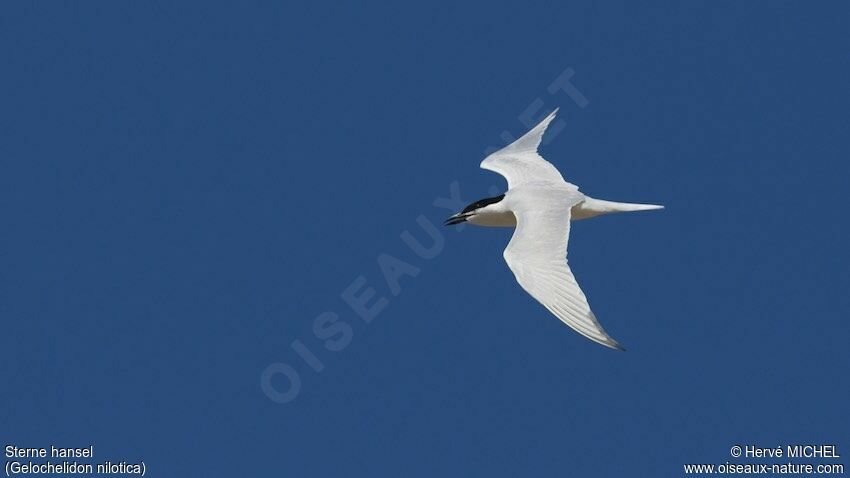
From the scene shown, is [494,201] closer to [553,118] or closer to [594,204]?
[594,204]

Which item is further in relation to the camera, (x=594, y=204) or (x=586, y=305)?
(x=594, y=204)

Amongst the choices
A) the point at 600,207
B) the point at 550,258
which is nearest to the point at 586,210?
the point at 600,207

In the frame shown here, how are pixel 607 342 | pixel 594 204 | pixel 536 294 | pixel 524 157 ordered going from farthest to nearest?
1. pixel 524 157
2. pixel 594 204
3. pixel 536 294
4. pixel 607 342

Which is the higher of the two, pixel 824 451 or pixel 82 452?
pixel 82 452

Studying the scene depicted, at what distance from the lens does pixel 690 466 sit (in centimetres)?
899

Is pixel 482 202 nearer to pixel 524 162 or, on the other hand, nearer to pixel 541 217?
pixel 541 217

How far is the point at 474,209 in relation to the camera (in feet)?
36.7

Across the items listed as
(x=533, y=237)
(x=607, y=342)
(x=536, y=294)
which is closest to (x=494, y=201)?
(x=533, y=237)

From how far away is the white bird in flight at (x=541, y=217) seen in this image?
8.86 m

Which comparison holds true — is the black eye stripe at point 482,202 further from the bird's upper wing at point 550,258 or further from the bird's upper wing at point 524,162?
the bird's upper wing at point 524,162

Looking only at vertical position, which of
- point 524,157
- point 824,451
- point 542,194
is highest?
point 524,157

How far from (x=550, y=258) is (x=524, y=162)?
9.46 feet

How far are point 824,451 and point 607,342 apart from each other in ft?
7.42

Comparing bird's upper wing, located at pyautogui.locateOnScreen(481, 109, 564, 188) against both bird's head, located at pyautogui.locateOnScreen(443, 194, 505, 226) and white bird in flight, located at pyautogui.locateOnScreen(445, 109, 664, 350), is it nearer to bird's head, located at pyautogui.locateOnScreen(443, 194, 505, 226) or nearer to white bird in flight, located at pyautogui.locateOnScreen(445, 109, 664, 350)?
white bird in flight, located at pyautogui.locateOnScreen(445, 109, 664, 350)
